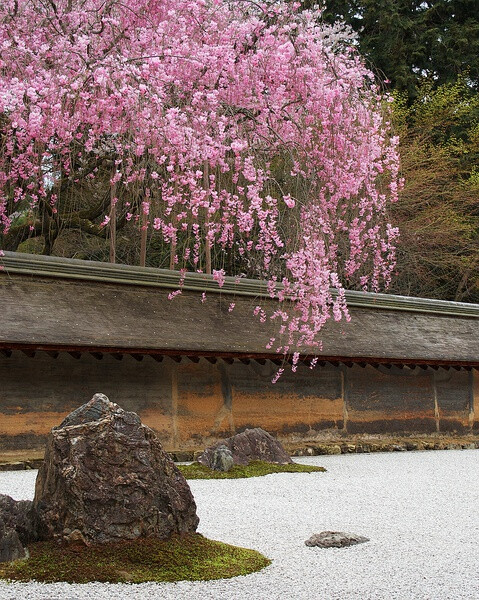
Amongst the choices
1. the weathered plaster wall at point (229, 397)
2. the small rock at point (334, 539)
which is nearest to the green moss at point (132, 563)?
the small rock at point (334, 539)

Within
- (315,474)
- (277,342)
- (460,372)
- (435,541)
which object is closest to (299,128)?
(277,342)

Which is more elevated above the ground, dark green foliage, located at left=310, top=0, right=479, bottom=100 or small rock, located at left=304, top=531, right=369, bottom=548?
dark green foliage, located at left=310, top=0, right=479, bottom=100

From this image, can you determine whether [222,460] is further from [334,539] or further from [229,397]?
[334,539]

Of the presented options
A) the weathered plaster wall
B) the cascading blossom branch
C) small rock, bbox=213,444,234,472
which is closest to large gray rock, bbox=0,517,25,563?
the cascading blossom branch

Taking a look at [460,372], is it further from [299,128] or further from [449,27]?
[449,27]

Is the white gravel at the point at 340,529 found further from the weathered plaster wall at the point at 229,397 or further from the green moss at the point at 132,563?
the weathered plaster wall at the point at 229,397

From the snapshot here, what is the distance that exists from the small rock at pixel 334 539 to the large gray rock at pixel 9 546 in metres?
1.55

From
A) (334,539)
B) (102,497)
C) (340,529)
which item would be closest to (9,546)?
(102,497)

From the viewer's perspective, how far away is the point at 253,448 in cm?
816

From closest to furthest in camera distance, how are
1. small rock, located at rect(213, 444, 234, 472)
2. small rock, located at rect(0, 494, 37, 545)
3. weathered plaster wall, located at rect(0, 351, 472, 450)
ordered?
small rock, located at rect(0, 494, 37, 545), small rock, located at rect(213, 444, 234, 472), weathered plaster wall, located at rect(0, 351, 472, 450)

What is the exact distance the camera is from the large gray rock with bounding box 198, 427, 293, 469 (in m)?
7.93

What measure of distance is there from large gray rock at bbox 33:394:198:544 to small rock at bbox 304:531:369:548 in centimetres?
75

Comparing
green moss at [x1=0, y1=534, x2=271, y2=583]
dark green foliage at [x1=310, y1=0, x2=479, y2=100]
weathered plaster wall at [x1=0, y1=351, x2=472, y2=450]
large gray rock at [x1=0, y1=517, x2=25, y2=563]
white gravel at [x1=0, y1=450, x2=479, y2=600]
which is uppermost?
dark green foliage at [x1=310, y1=0, x2=479, y2=100]

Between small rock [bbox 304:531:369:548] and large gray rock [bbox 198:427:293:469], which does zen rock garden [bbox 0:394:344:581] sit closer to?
small rock [bbox 304:531:369:548]
